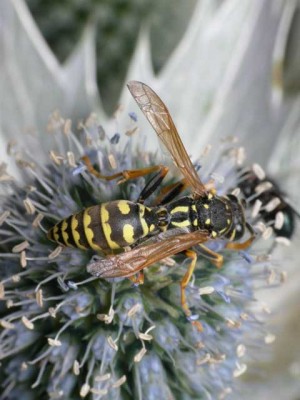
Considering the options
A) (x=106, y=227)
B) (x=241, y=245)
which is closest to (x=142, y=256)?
(x=106, y=227)

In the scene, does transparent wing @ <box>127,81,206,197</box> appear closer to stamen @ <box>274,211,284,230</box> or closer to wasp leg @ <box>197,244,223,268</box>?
wasp leg @ <box>197,244,223,268</box>

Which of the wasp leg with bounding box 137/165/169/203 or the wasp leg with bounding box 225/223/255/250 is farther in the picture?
the wasp leg with bounding box 225/223/255/250

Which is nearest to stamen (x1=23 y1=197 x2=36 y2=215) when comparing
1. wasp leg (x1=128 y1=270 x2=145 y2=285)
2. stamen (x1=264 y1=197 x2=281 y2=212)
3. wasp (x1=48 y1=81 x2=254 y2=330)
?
wasp (x1=48 y1=81 x2=254 y2=330)

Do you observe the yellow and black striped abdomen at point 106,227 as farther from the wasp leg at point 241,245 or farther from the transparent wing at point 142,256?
the wasp leg at point 241,245

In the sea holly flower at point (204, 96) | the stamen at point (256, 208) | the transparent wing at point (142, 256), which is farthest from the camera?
the sea holly flower at point (204, 96)

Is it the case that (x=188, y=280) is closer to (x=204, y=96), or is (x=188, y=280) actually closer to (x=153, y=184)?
(x=153, y=184)

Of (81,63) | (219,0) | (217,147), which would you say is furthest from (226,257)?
(219,0)

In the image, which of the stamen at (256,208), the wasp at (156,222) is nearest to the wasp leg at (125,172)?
the wasp at (156,222)
